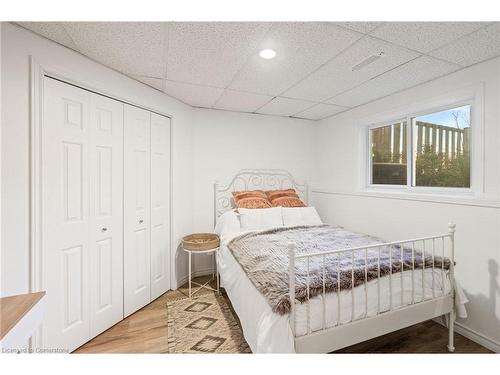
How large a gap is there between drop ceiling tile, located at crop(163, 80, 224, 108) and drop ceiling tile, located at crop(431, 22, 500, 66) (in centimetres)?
195

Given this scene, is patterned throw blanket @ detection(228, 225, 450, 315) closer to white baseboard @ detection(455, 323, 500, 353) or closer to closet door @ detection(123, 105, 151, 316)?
white baseboard @ detection(455, 323, 500, 353)

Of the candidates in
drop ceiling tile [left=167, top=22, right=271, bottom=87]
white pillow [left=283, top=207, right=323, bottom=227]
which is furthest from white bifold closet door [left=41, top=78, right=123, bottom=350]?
white pillow [left=283, top=207, right=323, bottom=227]

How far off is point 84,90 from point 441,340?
350 centimetres

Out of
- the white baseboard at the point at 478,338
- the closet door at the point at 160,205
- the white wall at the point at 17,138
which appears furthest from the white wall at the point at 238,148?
the white baseboard at the point at 478,338

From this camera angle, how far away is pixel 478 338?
6.10 feet

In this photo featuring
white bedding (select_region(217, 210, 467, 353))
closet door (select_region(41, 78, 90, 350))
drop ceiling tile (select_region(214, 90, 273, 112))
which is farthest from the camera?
drop ceiling tile (select_region(214, 90, 273, 112))

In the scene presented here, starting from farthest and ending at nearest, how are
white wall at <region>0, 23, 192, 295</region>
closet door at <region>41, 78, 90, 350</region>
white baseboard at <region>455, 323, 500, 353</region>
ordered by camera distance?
white baseboard at <region>455, 323, 500, 353</region> → closet door at <region>41, 78, 90, 350</region> → white wall at <region>0, 23, 192, 295</region>

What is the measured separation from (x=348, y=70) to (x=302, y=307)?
1.93 m

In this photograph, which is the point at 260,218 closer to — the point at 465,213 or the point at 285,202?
the point at 285,202

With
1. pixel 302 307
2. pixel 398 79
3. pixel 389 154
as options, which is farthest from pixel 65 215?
pixel 389 154

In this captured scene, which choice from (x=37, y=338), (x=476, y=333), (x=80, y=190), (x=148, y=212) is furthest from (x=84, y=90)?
(x=476, y=333)

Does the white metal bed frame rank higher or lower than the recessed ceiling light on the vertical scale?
lower

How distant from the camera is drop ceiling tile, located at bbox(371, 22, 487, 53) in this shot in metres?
1.42
